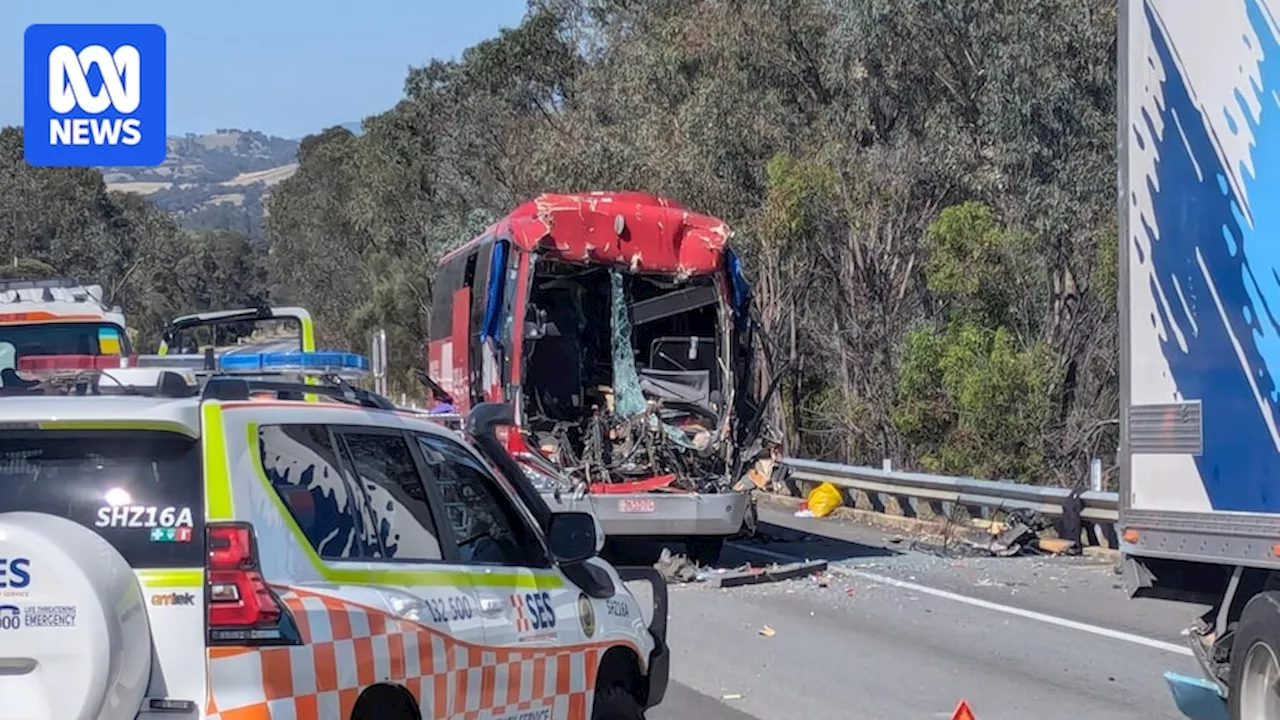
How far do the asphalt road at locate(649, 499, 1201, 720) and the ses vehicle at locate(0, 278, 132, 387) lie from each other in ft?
22.4

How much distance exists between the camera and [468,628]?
17.5ft

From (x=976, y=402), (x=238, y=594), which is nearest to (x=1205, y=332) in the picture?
(x=238, y=594)

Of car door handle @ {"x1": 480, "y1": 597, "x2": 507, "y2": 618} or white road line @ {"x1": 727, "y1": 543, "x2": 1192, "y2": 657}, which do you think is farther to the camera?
white road line @ {"x1": 727, "y1": 543, "x2": 1192, "y2": 657}

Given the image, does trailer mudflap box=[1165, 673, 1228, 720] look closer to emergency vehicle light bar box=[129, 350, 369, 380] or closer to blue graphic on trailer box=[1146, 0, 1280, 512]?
blue graphic on trailer box=[1146, 0, 1280, 512]

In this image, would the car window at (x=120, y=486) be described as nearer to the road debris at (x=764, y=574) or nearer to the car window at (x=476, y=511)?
the car window at (x=476, y=511)

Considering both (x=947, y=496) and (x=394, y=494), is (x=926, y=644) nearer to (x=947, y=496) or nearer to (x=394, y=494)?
(x=394, y=494)

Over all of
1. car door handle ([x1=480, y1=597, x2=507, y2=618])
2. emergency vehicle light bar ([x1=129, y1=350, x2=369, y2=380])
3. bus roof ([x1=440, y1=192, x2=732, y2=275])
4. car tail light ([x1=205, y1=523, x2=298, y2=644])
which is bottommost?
car door handle ([x1=480, y1=597, x2=507, y2=618])

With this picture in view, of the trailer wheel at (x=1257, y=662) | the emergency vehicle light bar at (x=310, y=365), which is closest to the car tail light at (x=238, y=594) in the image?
the emergency vehicle light bar at (x=310, y=365)

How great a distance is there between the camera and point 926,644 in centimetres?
1133

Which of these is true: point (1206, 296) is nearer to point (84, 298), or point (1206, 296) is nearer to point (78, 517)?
point (78, 517)

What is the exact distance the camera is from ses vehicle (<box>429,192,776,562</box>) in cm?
1415

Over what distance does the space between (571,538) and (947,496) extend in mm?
12724

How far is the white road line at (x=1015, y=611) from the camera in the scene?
11250 millimetres

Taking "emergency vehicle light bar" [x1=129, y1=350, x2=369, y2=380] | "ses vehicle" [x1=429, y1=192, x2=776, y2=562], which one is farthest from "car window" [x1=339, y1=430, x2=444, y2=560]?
"ses vehicle" [x1=429, y1=192, x2=776, y2=562]
